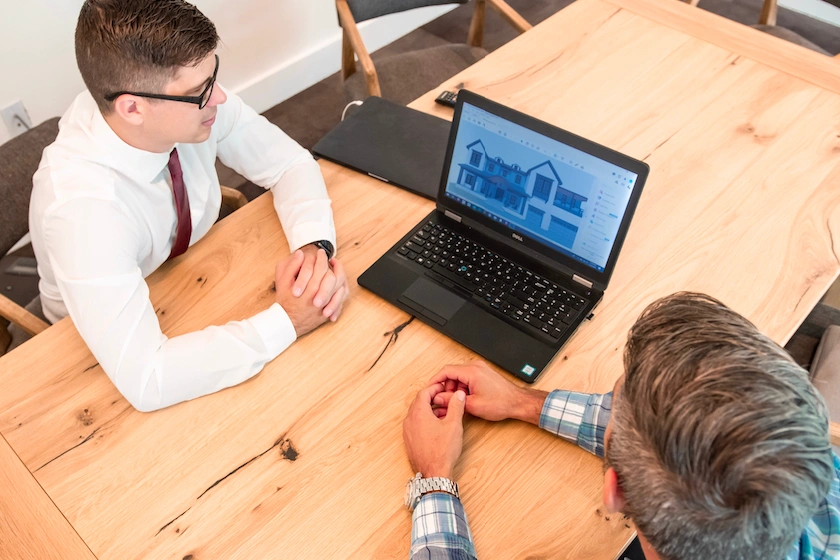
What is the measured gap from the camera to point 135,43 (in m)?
1.16

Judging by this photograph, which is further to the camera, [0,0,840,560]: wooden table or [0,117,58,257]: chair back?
[0,117,58,257]: chair back

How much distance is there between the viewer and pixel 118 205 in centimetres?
121

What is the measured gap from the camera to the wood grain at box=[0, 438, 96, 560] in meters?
0.96

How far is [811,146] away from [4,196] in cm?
176

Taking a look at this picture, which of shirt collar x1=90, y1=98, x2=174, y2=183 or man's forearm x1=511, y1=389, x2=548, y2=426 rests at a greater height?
shirt collar x1=90, y1=98, x2=174, y2=183

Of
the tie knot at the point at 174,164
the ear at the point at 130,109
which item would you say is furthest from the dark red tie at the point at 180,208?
the ear at the point at 130,109

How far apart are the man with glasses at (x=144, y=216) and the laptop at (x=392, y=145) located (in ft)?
0.58

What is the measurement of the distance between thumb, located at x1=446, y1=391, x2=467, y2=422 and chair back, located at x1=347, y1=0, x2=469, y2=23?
148cm

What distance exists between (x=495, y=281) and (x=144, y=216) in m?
0.67

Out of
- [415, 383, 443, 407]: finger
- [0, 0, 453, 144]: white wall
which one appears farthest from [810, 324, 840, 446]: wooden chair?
[0, 0, 453, 144]: white wall

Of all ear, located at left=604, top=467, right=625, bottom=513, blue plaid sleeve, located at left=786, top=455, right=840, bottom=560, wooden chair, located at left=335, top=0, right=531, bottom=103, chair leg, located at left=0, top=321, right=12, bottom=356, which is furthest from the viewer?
wooden chair, located at left=335, top=0, right=531, bottom=103

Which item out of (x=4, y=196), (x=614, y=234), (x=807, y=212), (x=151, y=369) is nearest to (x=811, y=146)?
(x=807, y=212)

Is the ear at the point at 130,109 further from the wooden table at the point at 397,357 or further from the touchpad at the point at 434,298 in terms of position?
the touchpad at the point at 434,298

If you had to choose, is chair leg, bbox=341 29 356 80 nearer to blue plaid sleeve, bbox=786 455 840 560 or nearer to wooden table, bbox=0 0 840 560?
wooden table, bbox=0 0 840 560
